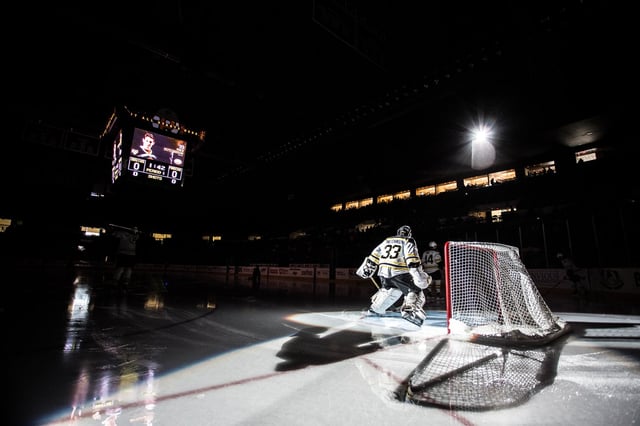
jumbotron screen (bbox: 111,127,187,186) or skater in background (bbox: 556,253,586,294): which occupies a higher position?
jumbotron screen (bbox: 111,127,187,186)

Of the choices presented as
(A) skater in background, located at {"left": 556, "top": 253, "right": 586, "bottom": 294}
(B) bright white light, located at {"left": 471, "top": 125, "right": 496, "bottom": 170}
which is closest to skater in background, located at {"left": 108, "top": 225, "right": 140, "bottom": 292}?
(A) skater in background, located at {"left": 556, "top": 253, "right": 586, "bottom": 294}

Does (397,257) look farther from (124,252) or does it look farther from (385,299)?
(124,252)

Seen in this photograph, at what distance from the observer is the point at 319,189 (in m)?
30.9

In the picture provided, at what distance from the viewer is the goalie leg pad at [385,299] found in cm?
532

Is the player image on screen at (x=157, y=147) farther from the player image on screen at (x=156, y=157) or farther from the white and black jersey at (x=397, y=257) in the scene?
the white and black jersey at (x=397, y=257)

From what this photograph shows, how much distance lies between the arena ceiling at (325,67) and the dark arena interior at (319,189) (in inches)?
3.5

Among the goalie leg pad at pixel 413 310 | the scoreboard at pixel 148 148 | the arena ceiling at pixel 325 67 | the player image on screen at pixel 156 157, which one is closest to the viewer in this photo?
the goalie leg pad at pixel 413 310

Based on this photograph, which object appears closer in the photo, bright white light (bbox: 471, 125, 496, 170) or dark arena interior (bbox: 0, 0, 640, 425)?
dark arena interior (bbox: 0, 0, 640, 425)

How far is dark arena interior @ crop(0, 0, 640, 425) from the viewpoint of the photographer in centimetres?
209

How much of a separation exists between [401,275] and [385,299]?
1.89 feet

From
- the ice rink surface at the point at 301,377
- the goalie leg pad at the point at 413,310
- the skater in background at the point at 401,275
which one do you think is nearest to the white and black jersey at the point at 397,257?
the skater in background at the point at 401,275

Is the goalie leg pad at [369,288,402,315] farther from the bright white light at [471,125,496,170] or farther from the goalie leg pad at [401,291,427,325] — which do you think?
the bright white light at [471,125,496,170]

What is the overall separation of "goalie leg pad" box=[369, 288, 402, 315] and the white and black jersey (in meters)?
0.32

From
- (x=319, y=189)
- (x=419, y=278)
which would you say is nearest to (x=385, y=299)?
(x=419, y=278)
